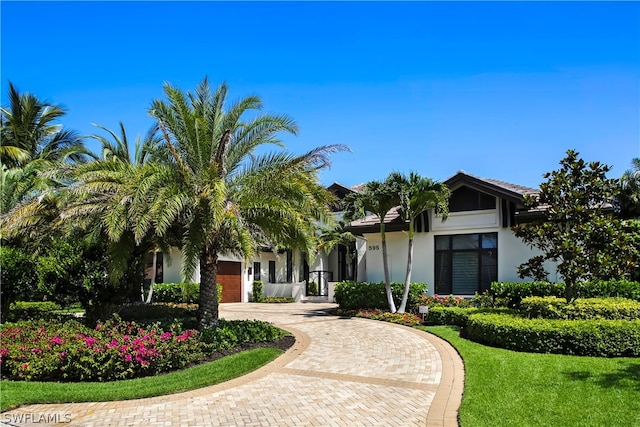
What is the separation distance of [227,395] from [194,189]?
538 centimetres

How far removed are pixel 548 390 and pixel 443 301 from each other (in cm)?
1004

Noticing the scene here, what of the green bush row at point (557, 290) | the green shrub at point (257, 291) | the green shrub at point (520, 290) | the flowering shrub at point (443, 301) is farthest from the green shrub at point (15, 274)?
the green bush row at point (557, 290)

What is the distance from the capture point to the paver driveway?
7.00 metres

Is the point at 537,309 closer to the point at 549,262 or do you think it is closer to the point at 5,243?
the point at 549,262

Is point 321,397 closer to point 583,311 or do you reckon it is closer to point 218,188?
point 218,188

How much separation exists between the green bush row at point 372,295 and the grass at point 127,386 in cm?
871

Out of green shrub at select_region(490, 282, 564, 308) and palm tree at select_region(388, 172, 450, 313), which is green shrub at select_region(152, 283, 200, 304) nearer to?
palm tree at select_region(388, 172, 450, 313)

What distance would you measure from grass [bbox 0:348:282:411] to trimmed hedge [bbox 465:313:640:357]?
549cm

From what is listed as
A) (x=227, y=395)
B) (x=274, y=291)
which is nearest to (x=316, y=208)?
(x=227, y=395)

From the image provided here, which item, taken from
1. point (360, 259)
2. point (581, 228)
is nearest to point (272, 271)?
point (360, 259)

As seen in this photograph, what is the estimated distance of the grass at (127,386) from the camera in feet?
26.7

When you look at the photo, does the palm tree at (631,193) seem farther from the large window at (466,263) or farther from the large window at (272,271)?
the large window at (272,271)

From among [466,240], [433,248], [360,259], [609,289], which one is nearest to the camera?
[609,289]

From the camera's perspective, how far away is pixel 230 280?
92.2 ft
